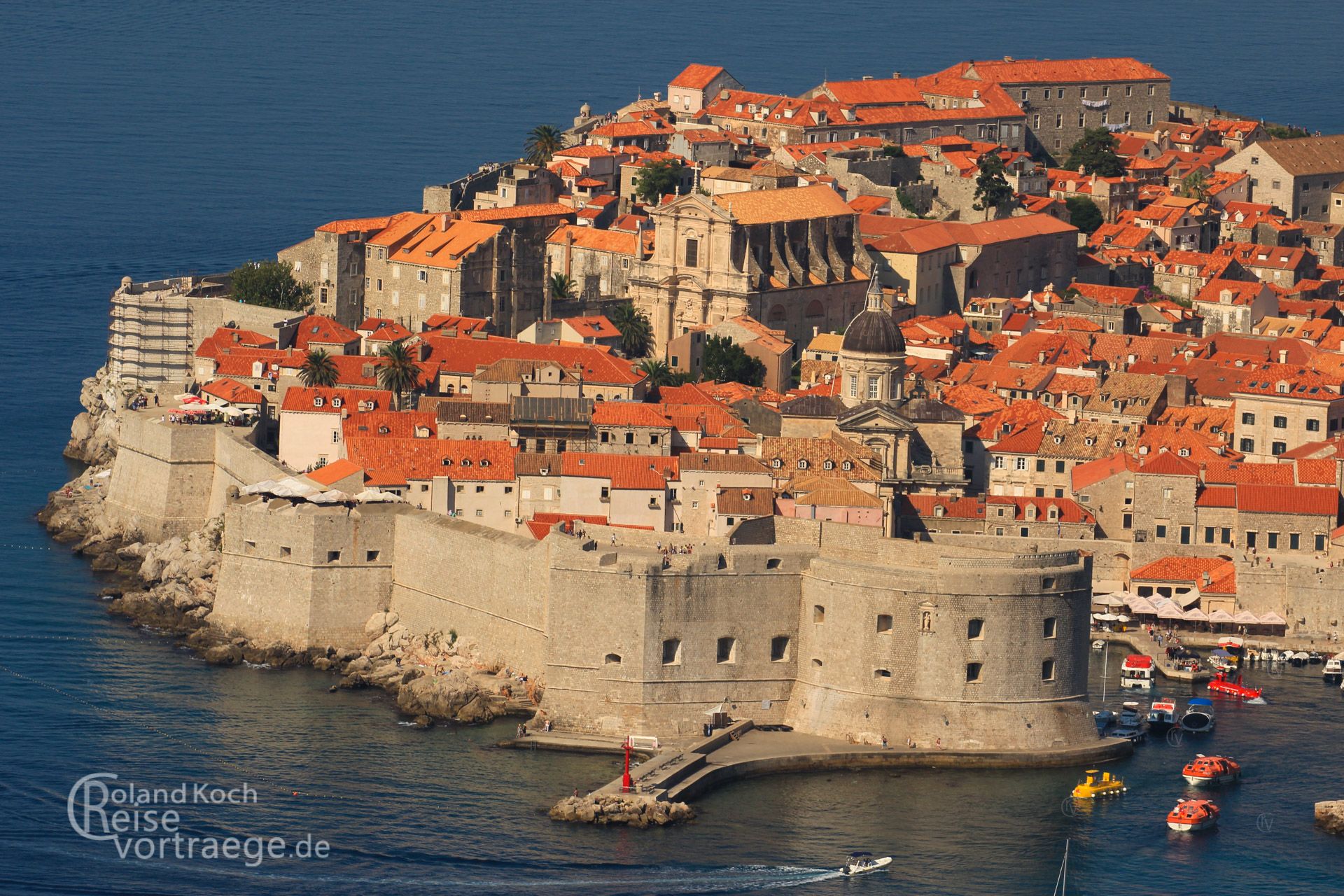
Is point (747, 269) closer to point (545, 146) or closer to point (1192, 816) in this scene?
point (545, 146)

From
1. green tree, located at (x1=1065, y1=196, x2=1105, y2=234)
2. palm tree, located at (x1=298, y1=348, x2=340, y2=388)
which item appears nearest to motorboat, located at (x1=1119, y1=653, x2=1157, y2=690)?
Answer: palm tree, located at (x1=298, y1=348, x2=340, y2=388)

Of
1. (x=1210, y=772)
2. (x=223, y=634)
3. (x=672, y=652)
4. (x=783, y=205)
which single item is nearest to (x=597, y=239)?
(x=783, y=205)

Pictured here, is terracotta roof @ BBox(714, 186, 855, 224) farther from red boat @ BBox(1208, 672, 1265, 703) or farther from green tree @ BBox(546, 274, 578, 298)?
red boat @ BBox(1208, 672, 1265, 703)

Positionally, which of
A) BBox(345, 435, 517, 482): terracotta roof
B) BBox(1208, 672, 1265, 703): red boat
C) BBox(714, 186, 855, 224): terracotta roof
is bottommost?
BBox(1208, 672, 1265, 703): red boat

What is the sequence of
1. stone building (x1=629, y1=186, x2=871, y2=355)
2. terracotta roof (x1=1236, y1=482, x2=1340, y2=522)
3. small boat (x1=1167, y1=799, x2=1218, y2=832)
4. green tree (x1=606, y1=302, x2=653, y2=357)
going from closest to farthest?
1. small boat (x1=1167, y1=799, x2=1218, y2=832)
2. terracotta roof (x1=1236, y1=482, x2=1340, y2=522)
3. green tree (x1=606, y1=302, x2=653, y2=357)
4. stone building (x1=629, y1=186, x2=871, y2=355)

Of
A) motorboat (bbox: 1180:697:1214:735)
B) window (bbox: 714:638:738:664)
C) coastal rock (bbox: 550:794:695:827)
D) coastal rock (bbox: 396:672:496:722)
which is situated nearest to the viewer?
coastal rock (bbox: 550:794:695:827)

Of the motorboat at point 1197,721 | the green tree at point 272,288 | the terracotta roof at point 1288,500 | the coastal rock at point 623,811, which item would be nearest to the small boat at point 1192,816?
the motorboat at point 1197,721

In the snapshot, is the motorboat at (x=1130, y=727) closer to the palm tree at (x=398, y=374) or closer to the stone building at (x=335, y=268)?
the palm tree at (x=398, y=374)

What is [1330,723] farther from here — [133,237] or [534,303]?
[133,237]
